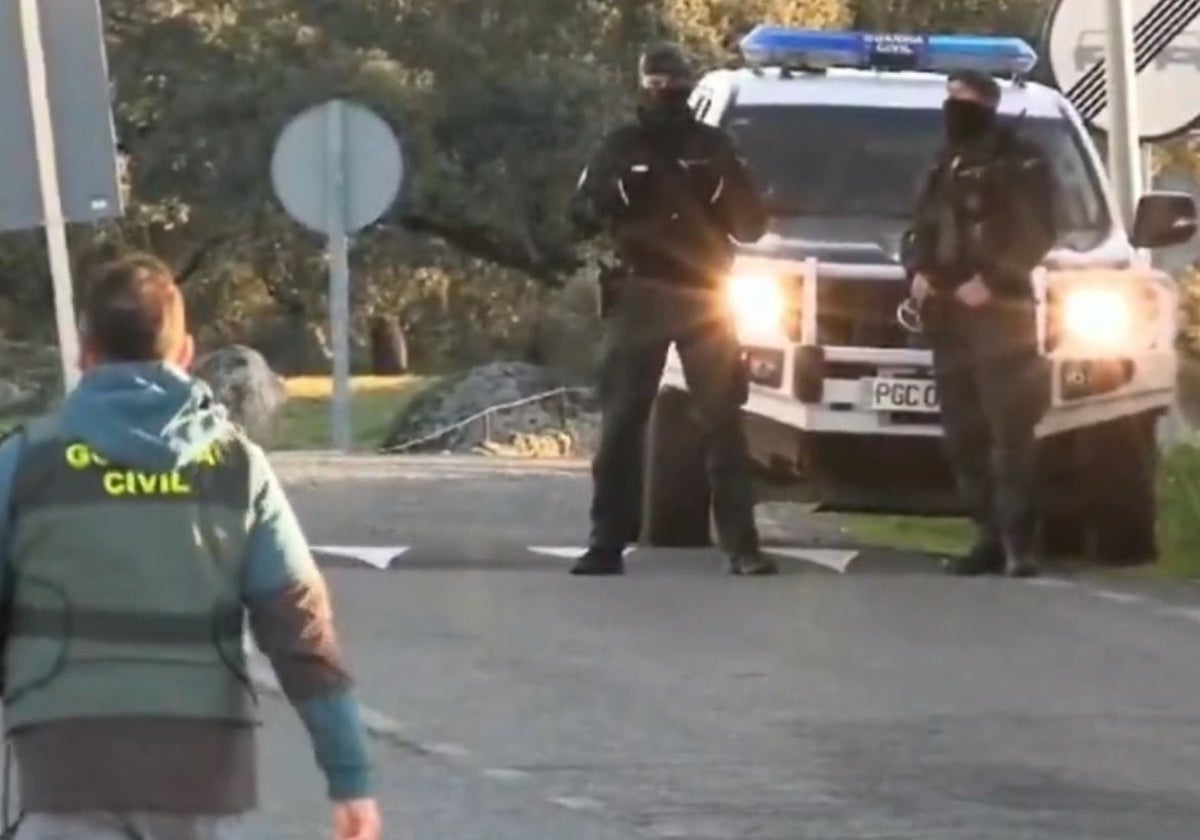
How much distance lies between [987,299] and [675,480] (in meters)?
1.89

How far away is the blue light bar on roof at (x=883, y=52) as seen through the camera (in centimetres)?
1594

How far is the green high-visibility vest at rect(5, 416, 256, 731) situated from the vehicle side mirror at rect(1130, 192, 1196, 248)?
32.8 ft

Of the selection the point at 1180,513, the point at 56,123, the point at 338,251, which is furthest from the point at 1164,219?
the point at 338,251

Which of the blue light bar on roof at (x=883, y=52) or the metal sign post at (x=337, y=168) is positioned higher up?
the blue light bar on roof at (x=883, y=52)

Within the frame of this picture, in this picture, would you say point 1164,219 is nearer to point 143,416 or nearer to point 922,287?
point 922,287

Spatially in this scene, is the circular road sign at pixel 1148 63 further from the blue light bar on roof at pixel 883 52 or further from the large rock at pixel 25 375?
the large rock at pixel 25 375

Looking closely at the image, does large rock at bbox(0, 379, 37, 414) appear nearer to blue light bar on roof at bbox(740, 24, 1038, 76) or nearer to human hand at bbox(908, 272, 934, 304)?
blue light bar on roof at bbox(740, 24, 1038, 76)

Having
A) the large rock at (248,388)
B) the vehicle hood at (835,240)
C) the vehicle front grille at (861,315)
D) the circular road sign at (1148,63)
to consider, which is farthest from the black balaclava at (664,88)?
the large rock at (248,388)

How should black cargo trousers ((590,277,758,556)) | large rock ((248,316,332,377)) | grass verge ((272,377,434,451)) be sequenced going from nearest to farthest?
black cargo trousers ((590,277,758,556)), grass verge ((272,377,434,451)), large rock ((248,316,332,377))

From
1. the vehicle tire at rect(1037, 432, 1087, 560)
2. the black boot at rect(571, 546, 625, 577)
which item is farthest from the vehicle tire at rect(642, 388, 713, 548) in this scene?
the vehicle tire at rect(1037, 432, 1087, 560)

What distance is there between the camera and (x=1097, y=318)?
48.0 feet

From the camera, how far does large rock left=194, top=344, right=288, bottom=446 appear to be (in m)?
32.4

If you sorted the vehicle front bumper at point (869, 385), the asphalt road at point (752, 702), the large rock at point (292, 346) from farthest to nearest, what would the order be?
1. the large rock at point (292, 346)
2. the vehicle front bumper at point (869, 385)
3. the asphalt road at point (752, 702)

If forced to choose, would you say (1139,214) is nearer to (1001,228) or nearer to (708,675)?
(1001,228)
